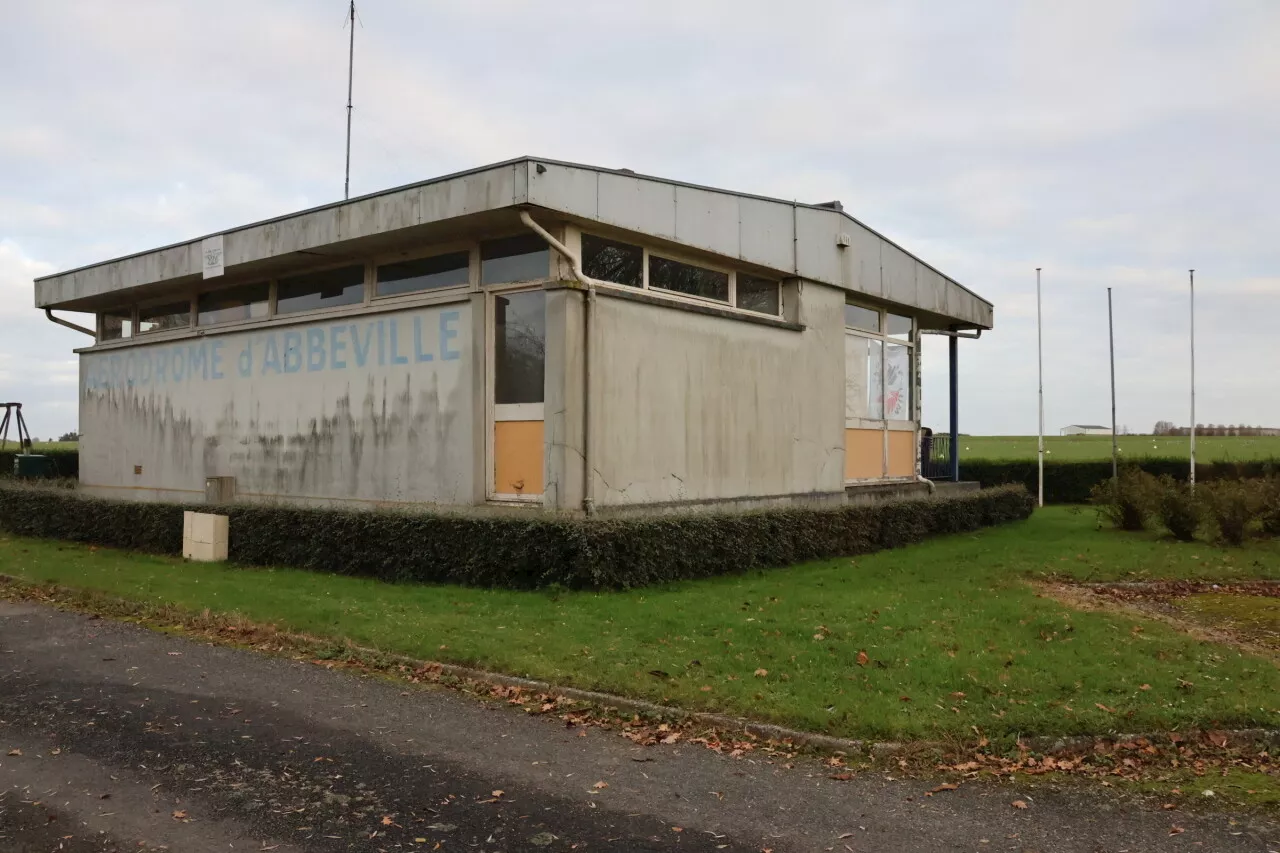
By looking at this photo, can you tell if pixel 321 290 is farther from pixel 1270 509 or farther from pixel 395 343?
pixel 1270 509

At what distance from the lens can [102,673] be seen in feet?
25.8

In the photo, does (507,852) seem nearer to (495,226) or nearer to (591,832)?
(591,832)

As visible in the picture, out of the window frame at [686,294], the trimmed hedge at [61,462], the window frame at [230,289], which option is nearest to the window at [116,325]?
the window frame at [230,289]

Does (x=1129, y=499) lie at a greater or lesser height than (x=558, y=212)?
lesser

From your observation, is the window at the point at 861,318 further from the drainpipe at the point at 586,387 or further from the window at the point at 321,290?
the window at the point at 321,290

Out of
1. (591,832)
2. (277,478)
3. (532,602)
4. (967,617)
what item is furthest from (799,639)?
(277,478)

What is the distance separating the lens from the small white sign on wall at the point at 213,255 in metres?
16.2

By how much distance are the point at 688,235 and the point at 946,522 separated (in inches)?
339

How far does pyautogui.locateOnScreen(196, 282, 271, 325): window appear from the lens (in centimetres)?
1673

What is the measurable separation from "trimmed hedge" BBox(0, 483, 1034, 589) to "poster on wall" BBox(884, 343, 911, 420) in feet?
10.0

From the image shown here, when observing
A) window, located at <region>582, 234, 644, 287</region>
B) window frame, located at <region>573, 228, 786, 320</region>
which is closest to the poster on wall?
window frame, located at <region>573, 228, 786, 320</region>

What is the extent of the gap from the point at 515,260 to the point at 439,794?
8.90 metres

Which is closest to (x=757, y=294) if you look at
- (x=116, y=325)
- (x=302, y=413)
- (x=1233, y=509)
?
(x=302, y=413)

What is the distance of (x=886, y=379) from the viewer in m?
19.3
